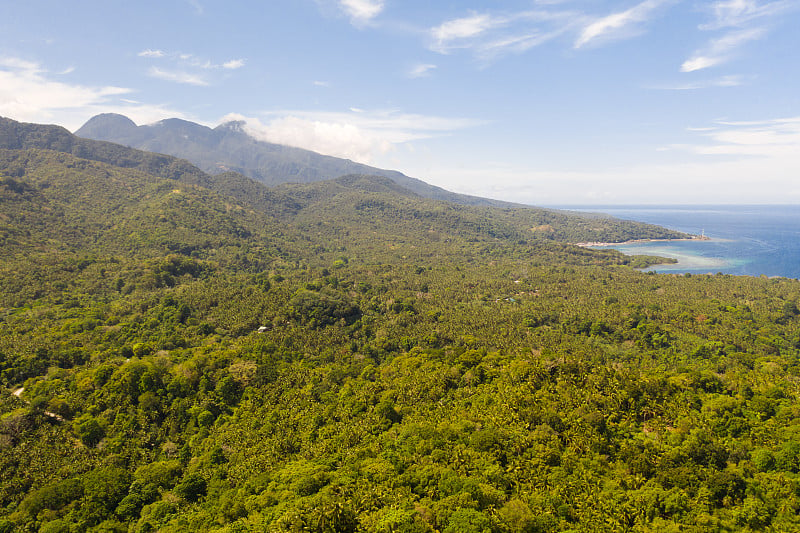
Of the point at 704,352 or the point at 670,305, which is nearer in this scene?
the point at 704,352

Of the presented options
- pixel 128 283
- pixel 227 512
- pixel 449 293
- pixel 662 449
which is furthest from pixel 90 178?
pixel 662 449

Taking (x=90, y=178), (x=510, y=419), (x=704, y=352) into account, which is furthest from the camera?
(x=90, y=178)

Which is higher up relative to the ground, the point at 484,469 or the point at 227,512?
the point at 484,469

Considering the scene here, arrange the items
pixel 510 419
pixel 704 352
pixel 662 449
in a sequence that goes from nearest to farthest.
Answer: pixel 662 449 → pixel 510 419 → pixel 704 352

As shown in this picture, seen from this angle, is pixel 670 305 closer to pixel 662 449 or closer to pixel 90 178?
pixel 662 449

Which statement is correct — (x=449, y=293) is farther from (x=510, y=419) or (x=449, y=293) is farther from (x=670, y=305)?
(x=510, y=419)

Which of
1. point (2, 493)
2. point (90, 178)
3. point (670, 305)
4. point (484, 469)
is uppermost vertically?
point (90, 178)
